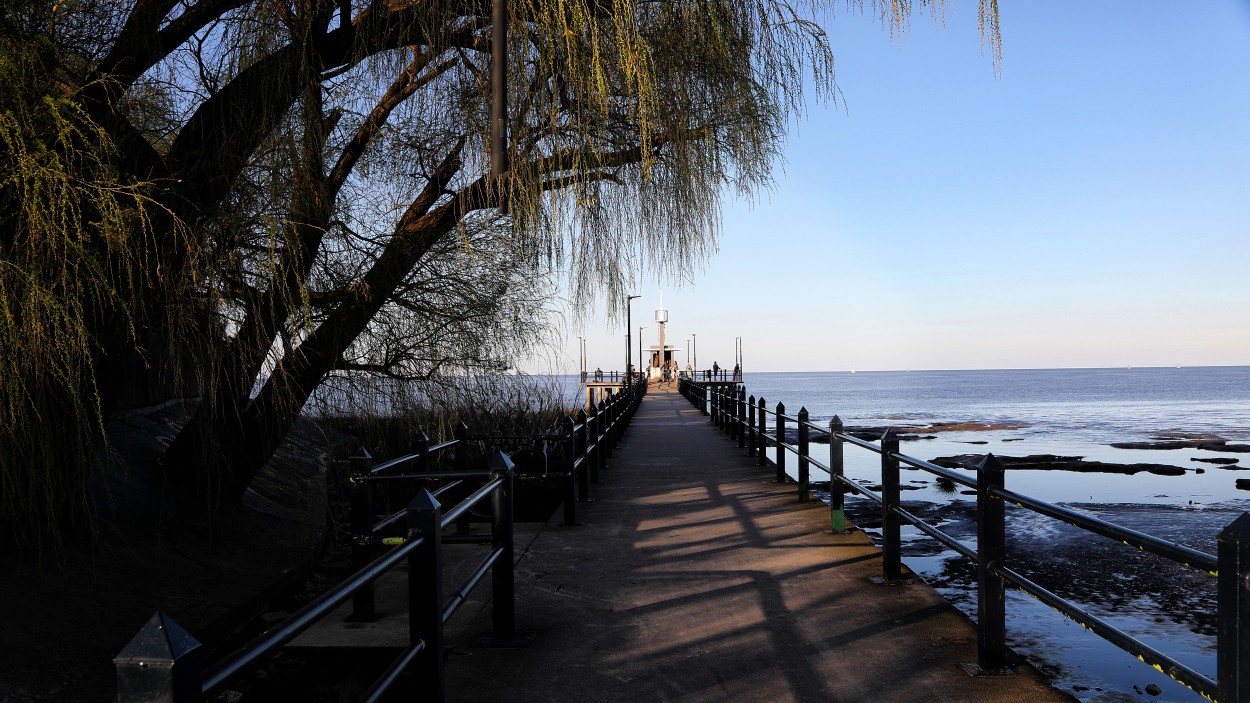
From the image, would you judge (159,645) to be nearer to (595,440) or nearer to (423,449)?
(423,449)

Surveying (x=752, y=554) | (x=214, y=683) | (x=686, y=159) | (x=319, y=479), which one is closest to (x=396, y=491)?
(x=319, y=479)

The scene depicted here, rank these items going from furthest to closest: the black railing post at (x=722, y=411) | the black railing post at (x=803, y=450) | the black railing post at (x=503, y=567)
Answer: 1. the black railing post at (x=722, y=411)
2. the black railing post at (x=803, y=450)
3. the black railing post at (x=503, y=567)

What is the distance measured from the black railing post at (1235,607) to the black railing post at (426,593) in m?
2.61

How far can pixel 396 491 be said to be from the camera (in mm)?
15375

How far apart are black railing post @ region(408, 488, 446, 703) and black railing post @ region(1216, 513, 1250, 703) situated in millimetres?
2611

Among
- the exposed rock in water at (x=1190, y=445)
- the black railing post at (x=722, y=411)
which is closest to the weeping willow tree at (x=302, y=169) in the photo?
the black railing post at (x=722, y=411)

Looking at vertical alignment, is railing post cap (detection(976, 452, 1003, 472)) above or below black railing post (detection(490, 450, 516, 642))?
above

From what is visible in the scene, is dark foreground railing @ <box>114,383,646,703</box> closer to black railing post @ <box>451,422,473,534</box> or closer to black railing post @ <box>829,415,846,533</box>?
black railing post @ <box>451,422,473,534</box>

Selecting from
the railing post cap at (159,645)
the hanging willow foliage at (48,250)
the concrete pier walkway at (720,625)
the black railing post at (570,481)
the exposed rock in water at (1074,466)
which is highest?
the hanging willow foliage at (48,250)

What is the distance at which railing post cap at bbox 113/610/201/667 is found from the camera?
1641 mm

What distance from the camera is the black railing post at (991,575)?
4336 millimetres

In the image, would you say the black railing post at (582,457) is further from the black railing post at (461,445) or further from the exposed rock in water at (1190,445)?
the exposed rock in water at (1190,445)

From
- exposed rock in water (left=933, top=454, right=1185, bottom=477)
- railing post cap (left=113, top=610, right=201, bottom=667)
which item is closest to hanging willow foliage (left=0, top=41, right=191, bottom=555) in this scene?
railing post cap (left=113, top=610, right=201, bottom=667)

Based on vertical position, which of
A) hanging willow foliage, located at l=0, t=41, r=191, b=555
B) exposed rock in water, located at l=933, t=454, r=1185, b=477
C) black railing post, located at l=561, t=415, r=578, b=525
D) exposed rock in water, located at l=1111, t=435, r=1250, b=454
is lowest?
exposed rock in water, located at l=1111, t=435, r=1250, b=454
